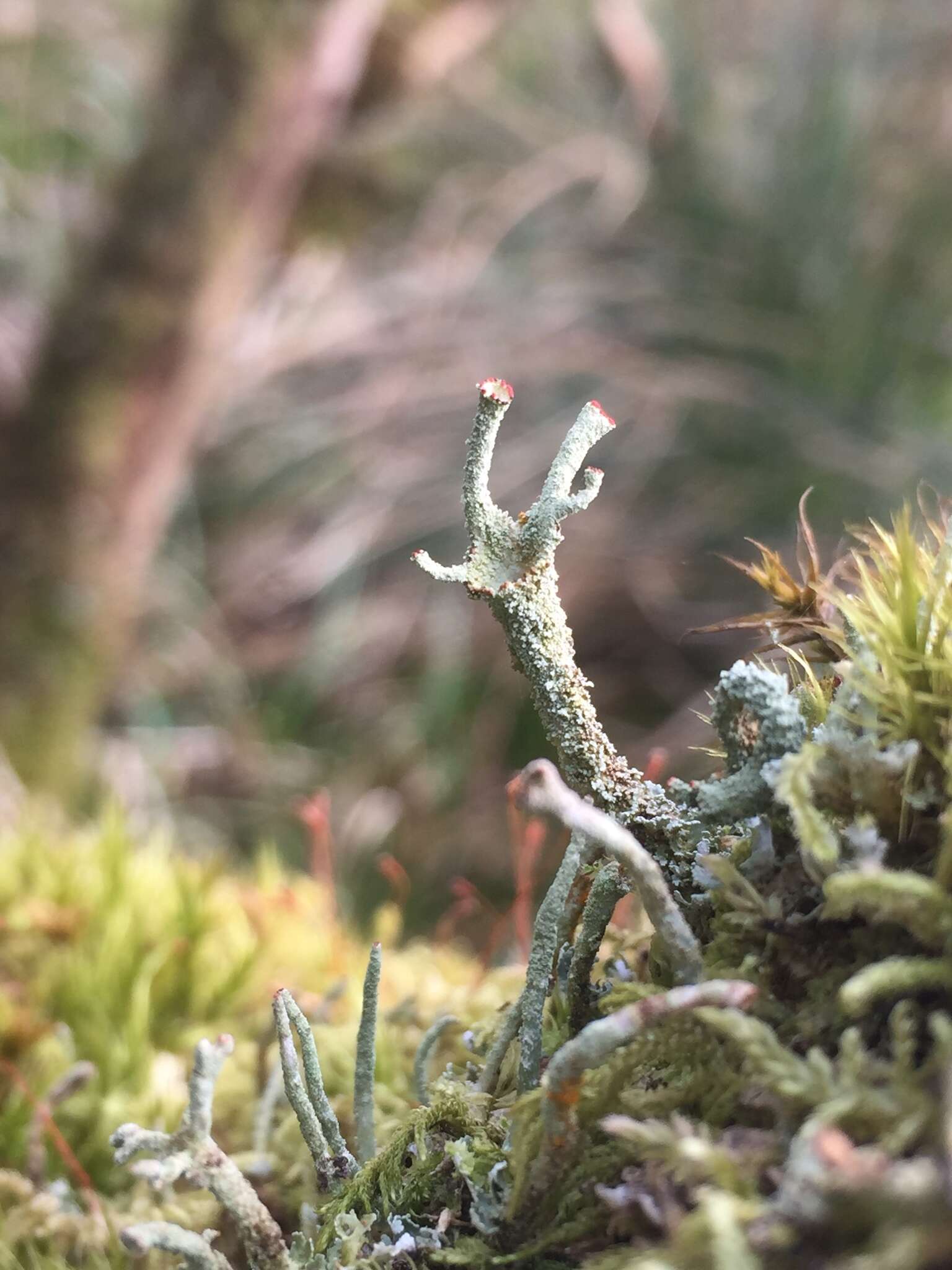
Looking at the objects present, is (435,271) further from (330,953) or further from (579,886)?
(579,886)

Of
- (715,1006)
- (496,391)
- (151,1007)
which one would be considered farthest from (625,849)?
(151,1007)

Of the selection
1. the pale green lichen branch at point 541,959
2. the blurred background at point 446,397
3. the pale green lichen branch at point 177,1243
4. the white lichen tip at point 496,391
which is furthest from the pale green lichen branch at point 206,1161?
the blurred background at point 446,397

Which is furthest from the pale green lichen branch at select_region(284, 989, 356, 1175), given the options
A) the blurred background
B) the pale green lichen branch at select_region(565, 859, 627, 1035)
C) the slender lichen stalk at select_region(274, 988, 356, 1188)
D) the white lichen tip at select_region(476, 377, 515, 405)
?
the blurred background

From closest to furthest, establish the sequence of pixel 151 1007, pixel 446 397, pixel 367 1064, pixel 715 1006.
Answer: pixel 715 1006, pixel 367 1064, pixel 151 1007, pixel 446 397

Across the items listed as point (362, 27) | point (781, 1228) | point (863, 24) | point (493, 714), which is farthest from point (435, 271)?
point (781, 1228)

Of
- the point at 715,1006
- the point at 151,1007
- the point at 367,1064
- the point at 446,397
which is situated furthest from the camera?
the point at 446,397

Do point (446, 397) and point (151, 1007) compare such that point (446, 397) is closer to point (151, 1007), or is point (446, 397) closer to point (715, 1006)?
point (151, 1007)

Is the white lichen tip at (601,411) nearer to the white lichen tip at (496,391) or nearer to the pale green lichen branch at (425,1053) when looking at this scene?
the white lichen tip at (496,391)

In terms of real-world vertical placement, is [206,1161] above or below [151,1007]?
below
